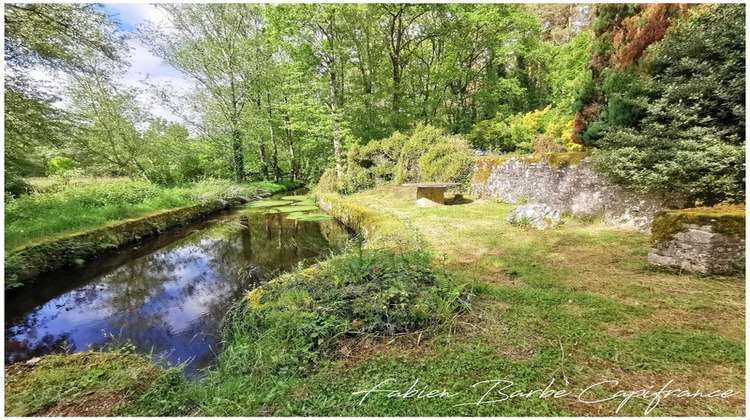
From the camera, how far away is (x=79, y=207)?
307 inches

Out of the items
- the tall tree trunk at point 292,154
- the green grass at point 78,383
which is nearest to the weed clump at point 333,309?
the green grass at point 78,383

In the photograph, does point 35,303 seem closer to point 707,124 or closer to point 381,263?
point 381,263

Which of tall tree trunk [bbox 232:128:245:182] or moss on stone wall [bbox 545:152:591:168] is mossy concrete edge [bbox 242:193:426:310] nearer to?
moss on stone wall [bbox 545:152:591:168]

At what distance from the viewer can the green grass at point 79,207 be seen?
6102mm

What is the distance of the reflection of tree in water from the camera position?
12.1ft

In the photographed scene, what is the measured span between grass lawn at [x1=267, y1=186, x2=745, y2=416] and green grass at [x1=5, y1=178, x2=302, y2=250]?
7181 millimetres

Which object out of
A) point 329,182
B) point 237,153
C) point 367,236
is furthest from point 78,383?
point 237,153

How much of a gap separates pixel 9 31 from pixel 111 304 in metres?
5.93

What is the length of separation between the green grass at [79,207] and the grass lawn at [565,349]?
283 inches

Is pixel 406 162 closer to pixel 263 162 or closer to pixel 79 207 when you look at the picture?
pixel 79 207

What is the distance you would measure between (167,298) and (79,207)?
562 centimetres

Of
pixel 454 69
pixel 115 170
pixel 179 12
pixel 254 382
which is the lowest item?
pixel 254 382

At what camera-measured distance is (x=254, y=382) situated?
7.18ft

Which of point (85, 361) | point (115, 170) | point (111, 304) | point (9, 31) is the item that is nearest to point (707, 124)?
point (85, 361)
